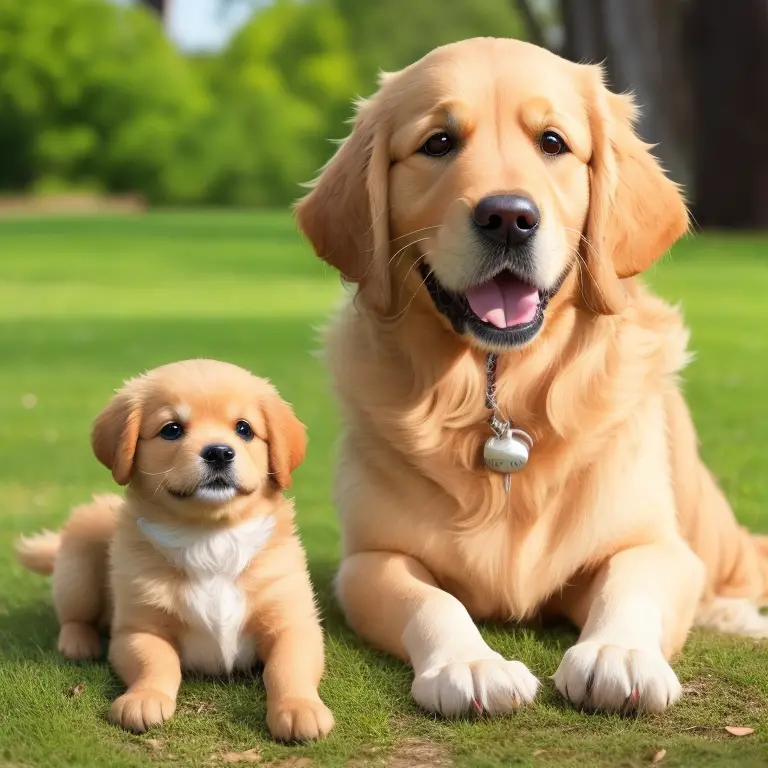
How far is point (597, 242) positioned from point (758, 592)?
165 centimetres

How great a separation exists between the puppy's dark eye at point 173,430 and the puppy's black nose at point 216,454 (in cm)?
14

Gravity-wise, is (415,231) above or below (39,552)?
above

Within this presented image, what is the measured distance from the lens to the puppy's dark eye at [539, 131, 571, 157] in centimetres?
394

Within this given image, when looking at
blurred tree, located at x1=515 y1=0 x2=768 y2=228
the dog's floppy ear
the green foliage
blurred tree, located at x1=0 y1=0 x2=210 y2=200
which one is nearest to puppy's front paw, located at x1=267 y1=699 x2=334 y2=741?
the dog's floppy ear

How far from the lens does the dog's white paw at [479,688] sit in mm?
3377

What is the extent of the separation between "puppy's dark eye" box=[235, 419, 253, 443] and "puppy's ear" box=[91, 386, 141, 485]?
0.95 ft

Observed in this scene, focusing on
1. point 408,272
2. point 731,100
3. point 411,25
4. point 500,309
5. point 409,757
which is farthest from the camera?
point 411,25

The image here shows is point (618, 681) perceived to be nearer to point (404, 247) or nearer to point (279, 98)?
point (404, 247)

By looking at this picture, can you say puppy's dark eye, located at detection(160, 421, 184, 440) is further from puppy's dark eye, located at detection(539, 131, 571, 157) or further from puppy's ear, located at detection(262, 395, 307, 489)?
puppy's dark eye, located at detection(539, 131, 571, 157)

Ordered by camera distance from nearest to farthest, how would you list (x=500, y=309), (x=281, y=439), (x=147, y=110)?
1. (x=281, y=439)
2. (x=500, y=309)
3. (x=147, y=110)

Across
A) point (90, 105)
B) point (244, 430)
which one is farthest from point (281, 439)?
point (90, 105)

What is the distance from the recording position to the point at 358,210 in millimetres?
4133

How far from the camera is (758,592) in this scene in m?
4.86

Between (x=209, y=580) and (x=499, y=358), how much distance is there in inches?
45.9
